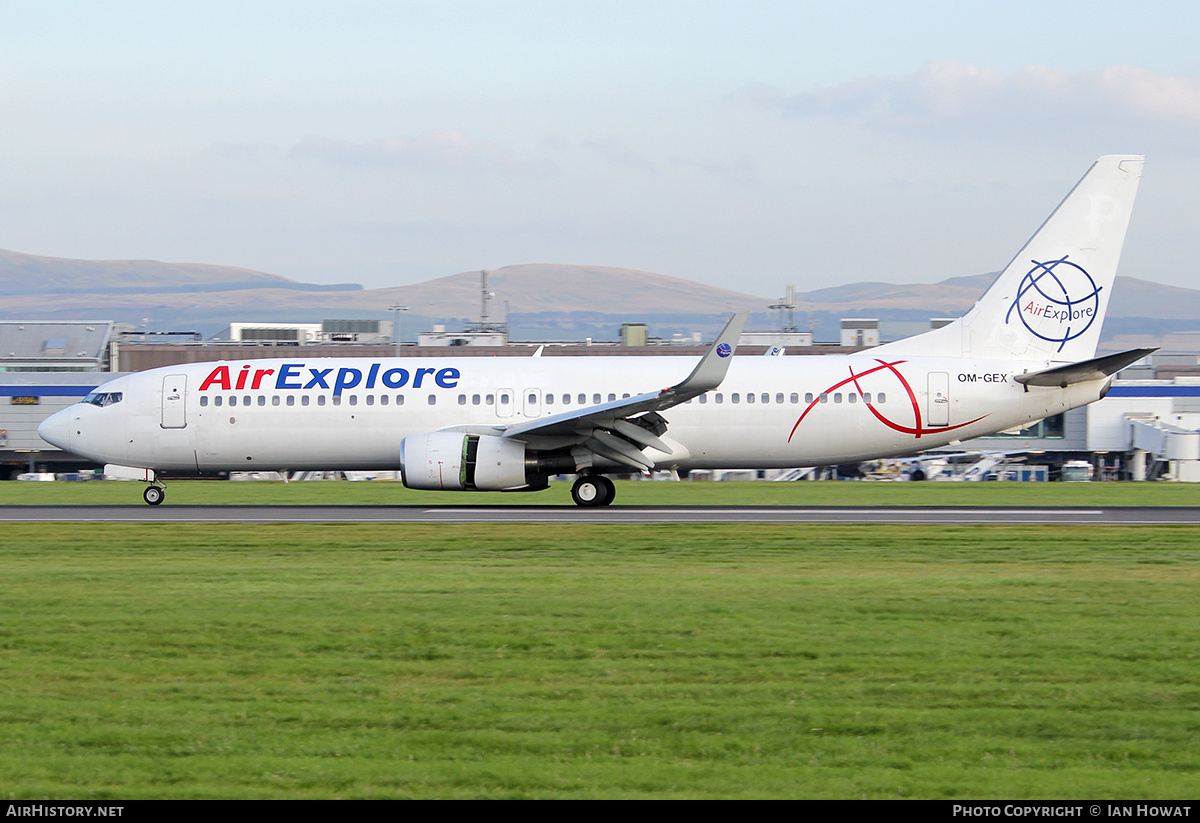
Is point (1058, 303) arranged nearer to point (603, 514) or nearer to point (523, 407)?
point (603, 514)

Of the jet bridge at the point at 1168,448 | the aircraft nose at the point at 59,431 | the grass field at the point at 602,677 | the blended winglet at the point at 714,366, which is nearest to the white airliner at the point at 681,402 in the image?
the aircraft nose at the point at 59,431

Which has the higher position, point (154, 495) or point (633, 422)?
point (633, 422)

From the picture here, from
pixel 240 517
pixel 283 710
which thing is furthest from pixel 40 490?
pixel 283 710

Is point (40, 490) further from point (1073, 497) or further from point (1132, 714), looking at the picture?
point (1132, 714)

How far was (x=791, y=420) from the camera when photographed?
2758 cm

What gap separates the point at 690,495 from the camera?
3309 cm

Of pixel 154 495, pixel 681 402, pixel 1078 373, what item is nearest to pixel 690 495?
pixel 681 402

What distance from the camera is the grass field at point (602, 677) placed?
23.7 feet

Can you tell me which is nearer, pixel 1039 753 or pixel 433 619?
pixel 1039 753

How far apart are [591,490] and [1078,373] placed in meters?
11.4

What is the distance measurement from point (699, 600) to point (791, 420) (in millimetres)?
14986

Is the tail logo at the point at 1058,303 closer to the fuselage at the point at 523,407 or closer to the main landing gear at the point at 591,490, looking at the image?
the fuselage at the point at 523,407

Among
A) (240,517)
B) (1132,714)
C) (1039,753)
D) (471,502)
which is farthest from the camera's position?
(471,502)

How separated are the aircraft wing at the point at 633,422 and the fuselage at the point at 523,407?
2.43ft
